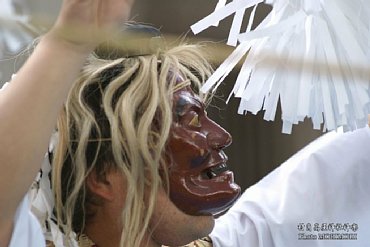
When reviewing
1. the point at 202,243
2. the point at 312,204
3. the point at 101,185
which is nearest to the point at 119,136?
the point at 101,185

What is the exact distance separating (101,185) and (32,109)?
289 millimetres

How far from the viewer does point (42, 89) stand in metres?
0.55

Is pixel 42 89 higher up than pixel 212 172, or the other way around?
pixel 42 89

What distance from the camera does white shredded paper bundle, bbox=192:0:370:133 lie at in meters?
0.76

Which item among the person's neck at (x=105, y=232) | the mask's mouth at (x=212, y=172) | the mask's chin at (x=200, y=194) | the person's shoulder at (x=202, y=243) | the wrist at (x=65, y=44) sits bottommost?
the person's shoulder at (x=202, y=243)

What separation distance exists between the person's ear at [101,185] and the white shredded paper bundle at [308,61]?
15 cm

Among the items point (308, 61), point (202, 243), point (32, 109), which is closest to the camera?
point (32, 109)

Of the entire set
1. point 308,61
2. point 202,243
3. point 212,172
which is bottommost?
point 202,243

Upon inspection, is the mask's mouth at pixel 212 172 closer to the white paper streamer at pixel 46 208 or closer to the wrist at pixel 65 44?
the white paper streamer at pixel 46 208

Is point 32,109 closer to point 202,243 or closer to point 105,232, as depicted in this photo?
point 105,232

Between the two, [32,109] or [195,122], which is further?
[195,122]

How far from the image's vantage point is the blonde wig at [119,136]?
788mm

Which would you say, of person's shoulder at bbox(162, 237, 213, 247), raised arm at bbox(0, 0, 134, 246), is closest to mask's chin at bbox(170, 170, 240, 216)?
person's shoulder at bbox(162, 237, 213, 247)

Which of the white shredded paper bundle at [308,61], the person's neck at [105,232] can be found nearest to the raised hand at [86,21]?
the white shredded paper bundle at [308,61]
